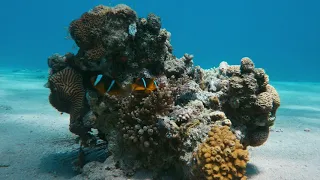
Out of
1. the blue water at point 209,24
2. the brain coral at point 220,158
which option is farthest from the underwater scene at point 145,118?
the blue water at point 209,24

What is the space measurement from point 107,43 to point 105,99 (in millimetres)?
934

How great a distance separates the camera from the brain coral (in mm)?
3010

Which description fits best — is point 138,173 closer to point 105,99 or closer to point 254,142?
point 105,99

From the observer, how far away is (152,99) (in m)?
3.74

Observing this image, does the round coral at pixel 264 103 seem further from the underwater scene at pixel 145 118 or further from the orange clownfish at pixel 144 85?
the orange clownfish at pixel 144 85

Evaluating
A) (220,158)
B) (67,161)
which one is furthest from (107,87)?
(220,158)

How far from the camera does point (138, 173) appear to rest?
387cm

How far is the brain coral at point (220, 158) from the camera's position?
3010 mm

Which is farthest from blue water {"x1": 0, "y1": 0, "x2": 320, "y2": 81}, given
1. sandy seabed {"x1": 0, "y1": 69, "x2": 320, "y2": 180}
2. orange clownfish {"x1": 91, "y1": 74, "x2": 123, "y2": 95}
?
orange clownfish {"x1": 91, "y1": 74, "x2": 123, "y2": 95}

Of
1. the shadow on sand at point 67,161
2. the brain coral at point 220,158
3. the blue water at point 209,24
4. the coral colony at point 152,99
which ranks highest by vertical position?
the blue water at point 209,24

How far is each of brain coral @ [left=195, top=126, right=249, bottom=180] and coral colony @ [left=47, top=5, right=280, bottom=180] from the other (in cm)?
1

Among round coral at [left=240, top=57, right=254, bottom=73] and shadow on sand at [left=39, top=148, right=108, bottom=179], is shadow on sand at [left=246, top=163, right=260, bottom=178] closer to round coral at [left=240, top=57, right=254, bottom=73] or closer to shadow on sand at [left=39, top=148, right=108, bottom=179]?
round coral at [left=240, top=57, right=254, bottom=73]

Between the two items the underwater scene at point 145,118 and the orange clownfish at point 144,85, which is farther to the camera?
the orange clownfish at point 144,85

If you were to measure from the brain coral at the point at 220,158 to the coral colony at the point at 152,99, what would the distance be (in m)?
0.01
